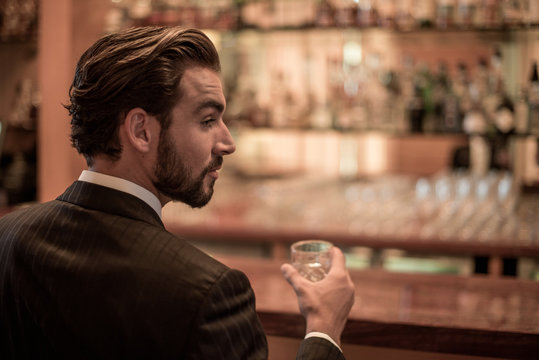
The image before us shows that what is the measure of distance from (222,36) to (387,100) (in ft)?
3.33

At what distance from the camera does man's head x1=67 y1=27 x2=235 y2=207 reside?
1050mm

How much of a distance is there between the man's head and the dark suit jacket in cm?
7

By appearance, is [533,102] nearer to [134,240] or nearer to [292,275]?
[292,275]

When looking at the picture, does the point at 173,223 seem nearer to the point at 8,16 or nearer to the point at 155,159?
the point at 8,16

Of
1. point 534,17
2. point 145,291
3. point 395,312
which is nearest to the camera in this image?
point 145,291

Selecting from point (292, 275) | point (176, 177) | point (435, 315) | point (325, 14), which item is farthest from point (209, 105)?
point (325, 14)

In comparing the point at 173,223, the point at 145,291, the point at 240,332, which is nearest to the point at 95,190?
the point at 145,291

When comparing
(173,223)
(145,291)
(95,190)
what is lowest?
(173,223)

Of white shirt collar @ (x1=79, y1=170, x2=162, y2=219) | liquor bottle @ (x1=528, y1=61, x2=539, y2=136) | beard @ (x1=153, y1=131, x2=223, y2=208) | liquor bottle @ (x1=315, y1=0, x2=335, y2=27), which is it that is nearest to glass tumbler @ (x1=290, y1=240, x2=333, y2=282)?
beard @ (x1=153, y1=131, x2=223, y2=208)

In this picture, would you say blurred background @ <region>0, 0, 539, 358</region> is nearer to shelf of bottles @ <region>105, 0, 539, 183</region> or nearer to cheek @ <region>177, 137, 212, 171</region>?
shelf of bottles @ <region>105, 0, 539, 183</region>

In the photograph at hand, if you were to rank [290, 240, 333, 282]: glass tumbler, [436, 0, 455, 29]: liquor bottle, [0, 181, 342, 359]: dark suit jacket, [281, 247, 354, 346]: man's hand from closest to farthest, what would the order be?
1. [0, 181, 342, 359]: dark suit jacket
2. [281, 247, 354, 346]: man's hand
3. [290, 240, 333, 282]: glass tumbler
4. [436, 0, 455, 29]: liquor bottle

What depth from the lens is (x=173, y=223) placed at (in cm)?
330

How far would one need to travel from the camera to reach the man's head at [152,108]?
1.05 m

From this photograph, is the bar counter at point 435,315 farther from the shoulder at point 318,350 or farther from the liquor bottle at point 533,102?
the liquor bottle at point 533,102
